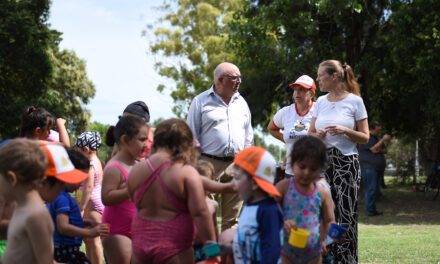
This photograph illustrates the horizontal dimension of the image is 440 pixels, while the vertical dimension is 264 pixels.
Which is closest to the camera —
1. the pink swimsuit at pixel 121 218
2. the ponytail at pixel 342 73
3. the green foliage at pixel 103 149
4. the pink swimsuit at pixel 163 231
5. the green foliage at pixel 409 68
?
the pink swimsuit at pixel 163 231

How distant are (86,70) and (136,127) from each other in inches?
1685

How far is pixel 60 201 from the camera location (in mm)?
3879

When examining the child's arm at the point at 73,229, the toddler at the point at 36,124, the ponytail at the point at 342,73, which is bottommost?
the child's arm at the point at 73,229

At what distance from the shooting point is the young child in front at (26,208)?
2977 mm

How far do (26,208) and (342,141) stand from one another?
11.4 ft

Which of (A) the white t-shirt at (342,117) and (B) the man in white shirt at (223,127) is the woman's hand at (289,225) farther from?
(B) the man in white shirt at (223,127)

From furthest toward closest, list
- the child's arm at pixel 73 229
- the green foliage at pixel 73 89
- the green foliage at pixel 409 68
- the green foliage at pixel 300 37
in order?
the green foliage at pixel 73 89 → the green foliage at pixel 300 37 → the green foliage at pixel 409 68 → the child's arm at pixel 73 229

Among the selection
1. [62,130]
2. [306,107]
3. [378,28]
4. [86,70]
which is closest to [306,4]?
[378,28]

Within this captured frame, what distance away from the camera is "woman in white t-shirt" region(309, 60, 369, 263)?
5414mm

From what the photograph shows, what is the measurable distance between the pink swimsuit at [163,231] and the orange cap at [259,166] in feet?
1.54

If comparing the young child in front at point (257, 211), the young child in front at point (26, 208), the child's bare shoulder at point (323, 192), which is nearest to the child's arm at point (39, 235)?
the young child in front at point (26, 208)

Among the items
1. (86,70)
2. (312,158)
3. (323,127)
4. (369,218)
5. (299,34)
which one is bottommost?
(369,218)

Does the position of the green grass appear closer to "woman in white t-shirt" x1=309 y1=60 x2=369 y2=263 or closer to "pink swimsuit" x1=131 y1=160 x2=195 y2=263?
"woman in white t-shirt" x1=309 y1=60 x2=369 y2=263

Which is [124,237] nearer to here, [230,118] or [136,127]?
[136,127]
